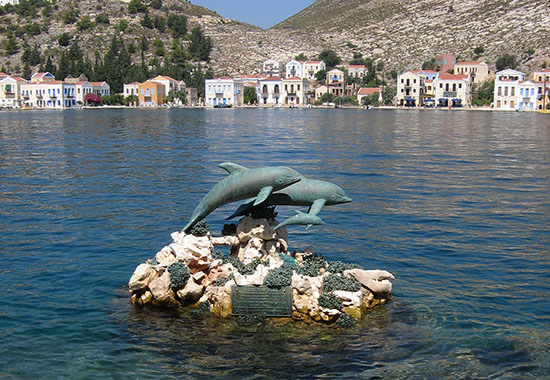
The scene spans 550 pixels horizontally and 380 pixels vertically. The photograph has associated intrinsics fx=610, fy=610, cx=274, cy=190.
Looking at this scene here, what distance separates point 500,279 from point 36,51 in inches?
7605

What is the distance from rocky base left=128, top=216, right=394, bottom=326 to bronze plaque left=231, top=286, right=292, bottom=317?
151 millimetres

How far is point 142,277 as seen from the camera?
49.2ft

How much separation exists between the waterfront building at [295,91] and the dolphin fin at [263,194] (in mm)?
153719

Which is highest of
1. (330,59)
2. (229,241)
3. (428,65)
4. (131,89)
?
(330,59)

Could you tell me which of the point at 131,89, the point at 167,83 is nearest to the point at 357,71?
the point at 167,83

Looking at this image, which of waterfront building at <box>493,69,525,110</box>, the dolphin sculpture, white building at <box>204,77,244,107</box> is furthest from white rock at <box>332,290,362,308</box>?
white building at <box>204,77,244,107</box>

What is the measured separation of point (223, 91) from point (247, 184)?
15256cm

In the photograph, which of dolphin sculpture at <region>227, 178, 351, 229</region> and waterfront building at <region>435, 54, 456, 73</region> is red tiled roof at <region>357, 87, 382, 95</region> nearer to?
waterfront building at <region>435, 54, 456, 73</region>

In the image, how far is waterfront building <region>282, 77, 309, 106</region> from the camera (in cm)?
16650

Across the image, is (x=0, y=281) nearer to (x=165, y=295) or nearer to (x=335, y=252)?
(x=165, y=295)

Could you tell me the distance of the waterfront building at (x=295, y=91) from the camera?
546 feet

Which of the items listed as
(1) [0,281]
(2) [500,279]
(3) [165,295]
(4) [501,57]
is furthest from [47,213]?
(4) [501,57]

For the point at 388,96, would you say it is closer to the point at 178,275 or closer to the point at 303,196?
the point at 303,196

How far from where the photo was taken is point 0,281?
17.0m
